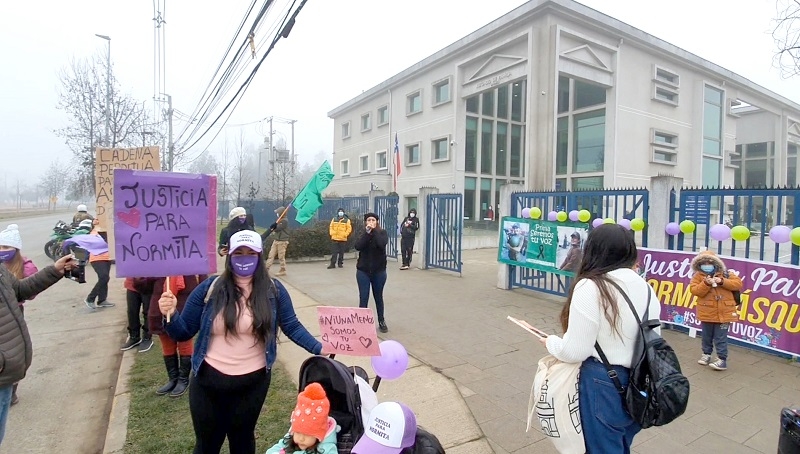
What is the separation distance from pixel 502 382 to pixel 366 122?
3063 centimetres

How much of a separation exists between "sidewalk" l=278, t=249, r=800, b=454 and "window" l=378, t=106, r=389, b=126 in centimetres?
2346

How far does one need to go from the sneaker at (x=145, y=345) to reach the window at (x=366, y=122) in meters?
28.0

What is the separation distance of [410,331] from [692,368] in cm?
366

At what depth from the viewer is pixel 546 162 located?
65.2 feet

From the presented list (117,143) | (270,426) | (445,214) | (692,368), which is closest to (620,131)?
(445,214)

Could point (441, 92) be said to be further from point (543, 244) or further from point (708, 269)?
point (708, 269)

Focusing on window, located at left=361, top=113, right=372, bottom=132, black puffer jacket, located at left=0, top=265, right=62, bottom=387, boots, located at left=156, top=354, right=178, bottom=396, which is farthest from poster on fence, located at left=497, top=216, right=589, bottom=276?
window, located at left=361, top=113, right=372, bottom=132

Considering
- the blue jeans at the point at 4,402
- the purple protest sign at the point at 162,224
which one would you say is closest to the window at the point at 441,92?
the purple protest sign at the point at 162,224

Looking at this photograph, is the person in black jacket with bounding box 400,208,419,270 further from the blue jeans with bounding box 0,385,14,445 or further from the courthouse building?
the blue jeans with bounding box 0,385,14,445

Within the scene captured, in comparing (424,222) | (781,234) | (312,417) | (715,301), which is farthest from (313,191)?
(424,222)

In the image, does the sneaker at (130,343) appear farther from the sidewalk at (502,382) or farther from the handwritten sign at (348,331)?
the handwritten sign at (348,331)

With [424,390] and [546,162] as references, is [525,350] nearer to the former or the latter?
[424,390]

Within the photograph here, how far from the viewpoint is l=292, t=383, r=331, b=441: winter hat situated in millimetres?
1882

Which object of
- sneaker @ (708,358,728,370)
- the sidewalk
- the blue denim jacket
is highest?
the blue denim jacket
